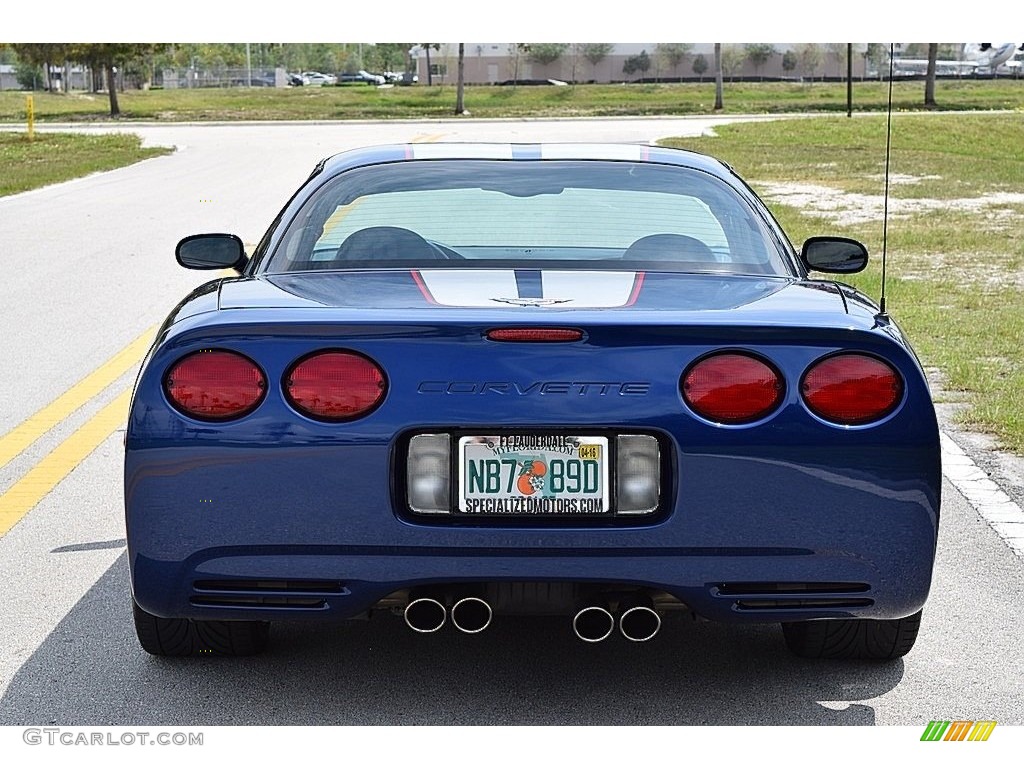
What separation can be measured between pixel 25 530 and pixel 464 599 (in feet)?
7.98

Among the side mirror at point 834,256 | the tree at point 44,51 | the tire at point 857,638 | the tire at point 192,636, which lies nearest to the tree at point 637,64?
the tree at point 44,51

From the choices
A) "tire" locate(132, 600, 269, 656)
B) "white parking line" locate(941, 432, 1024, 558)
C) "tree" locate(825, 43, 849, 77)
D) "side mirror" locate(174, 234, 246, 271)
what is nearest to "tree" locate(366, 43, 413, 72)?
"tree" locate(825, 43, 849, 77)

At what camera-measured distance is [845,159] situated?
3203 centimetres

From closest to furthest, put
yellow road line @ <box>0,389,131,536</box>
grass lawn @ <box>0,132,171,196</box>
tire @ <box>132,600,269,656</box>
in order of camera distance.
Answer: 1. tire @ <box>132,600,269,656</box>
2. yellow road line @ <box>0,389,131,536</box>
3. grass lawn @ <box>0,132,171,196</box>

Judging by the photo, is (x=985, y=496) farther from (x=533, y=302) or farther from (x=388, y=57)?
(x=388, y=57)

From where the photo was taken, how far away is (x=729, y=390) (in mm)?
3461

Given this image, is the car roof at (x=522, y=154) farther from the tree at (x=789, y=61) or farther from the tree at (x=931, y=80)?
the tree at (x=789, y=61)

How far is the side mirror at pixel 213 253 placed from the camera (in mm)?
4926

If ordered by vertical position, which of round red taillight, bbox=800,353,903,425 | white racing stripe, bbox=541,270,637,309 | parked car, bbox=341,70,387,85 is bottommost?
parked car, bbox=341,70,387,85

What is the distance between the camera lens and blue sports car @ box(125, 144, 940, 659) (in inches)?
135

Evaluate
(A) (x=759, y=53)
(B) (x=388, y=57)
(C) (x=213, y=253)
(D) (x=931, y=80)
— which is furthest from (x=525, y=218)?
(B) (x=388, y=57)

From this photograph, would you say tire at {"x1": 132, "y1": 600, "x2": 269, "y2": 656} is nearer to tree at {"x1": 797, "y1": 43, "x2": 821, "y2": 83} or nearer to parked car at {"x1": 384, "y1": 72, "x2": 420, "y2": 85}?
tree at {"x1": 797, "y1": 43, "x2": 821, "y2": 83}

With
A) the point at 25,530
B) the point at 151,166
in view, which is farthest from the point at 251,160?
the point at 25,530

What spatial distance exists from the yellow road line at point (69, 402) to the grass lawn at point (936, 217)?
165 inches
